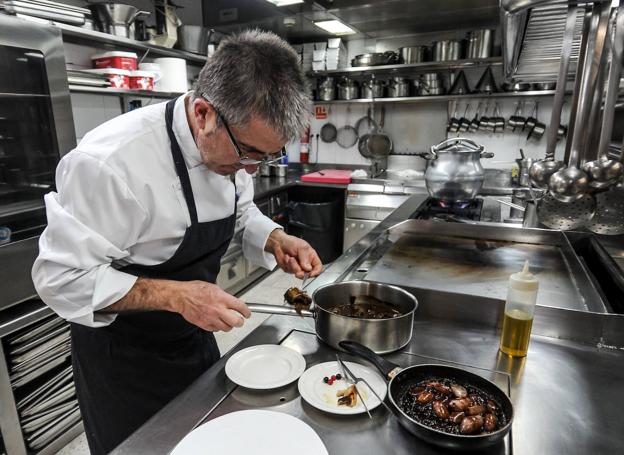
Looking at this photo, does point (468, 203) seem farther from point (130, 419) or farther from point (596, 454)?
point (130, 419)

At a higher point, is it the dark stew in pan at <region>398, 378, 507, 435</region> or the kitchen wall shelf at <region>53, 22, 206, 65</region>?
the kitchen wall shelf at <region>53, 22, 206, 65</region>

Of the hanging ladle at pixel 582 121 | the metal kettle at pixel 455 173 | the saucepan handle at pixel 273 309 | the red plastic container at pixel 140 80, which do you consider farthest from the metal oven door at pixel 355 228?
the saucepan handle at pixel 273 309

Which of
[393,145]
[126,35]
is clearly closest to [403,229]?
[126,35]

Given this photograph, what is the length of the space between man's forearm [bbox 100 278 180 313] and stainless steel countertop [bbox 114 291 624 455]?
0.68ft

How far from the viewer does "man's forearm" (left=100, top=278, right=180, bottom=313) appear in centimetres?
102

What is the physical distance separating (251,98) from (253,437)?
735mm

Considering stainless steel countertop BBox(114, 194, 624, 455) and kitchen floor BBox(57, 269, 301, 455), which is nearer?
stainless steel countertop BBox(114, 194, 624, 455)

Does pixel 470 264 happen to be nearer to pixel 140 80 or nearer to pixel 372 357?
pixel 372 357

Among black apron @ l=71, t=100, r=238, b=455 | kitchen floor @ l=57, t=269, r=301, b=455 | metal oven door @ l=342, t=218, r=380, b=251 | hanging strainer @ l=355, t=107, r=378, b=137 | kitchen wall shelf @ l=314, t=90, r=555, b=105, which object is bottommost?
kitchen floor @ l=57, t=269, r=301, b=455

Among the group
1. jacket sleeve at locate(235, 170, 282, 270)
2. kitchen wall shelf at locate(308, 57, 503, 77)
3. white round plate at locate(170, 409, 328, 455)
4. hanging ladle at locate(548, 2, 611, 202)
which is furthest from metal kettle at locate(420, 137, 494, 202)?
kitchen wall shelf at locate(308, 57, 503, 77)

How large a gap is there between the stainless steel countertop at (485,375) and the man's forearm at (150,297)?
21 cm

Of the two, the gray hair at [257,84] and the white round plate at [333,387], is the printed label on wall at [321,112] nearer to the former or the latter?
the gray hair at [257,84]

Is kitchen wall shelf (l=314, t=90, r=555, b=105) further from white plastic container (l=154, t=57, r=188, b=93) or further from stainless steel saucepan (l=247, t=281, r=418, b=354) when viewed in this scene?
stainless steel saucepan (l=247, t=281, r=418, b=354)

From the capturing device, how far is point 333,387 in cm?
89
